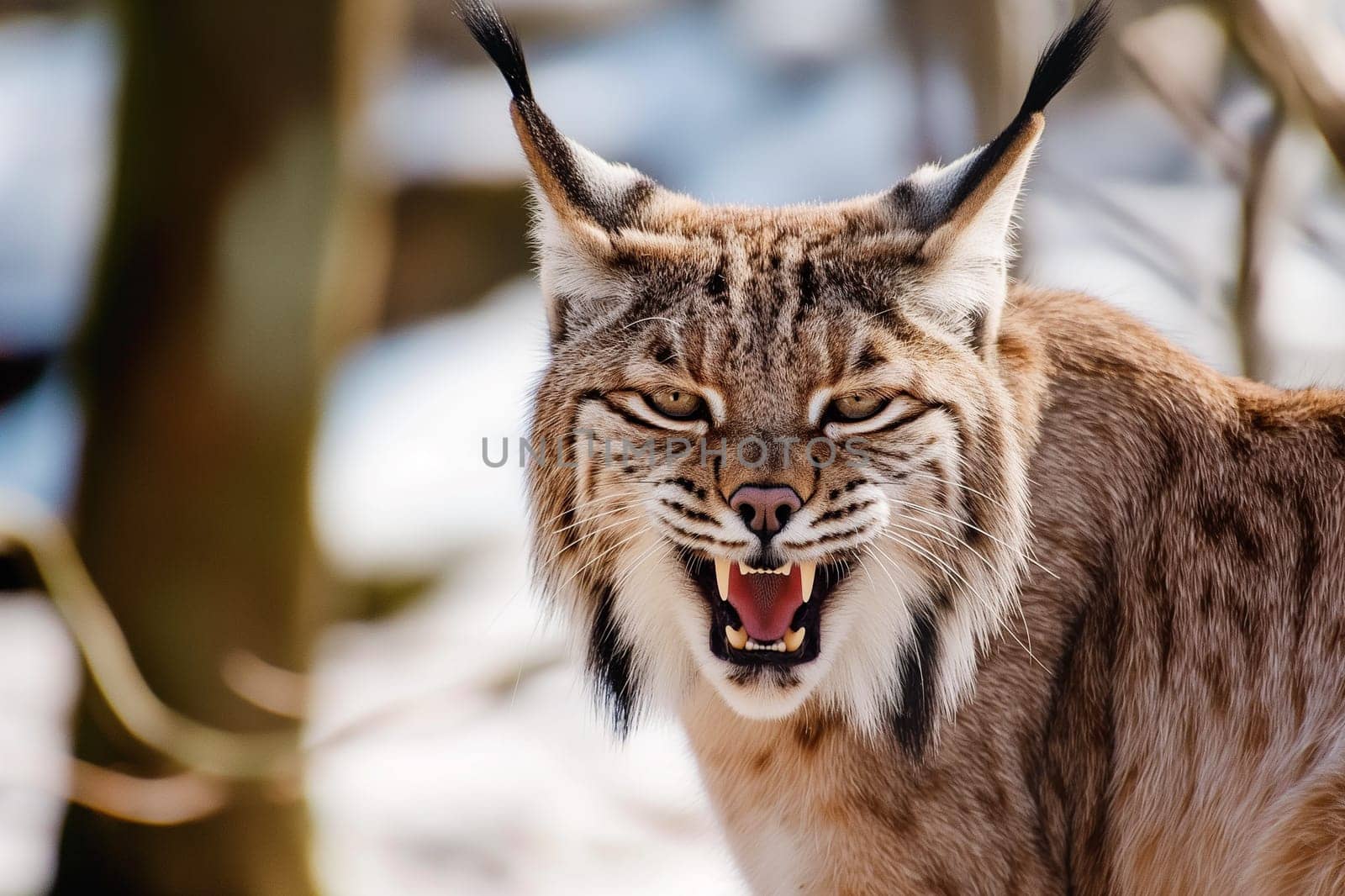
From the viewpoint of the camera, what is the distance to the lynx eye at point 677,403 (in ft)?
8.11

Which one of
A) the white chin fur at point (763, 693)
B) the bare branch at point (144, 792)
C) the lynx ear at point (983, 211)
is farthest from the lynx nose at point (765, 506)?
the bare branch at point (144, 792)

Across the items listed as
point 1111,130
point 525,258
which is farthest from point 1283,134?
point 525,258

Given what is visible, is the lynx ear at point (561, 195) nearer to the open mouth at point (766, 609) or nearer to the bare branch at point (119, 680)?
the open mouth at point (766, 609)

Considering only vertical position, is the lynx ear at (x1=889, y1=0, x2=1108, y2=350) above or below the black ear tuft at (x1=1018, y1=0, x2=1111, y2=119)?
below

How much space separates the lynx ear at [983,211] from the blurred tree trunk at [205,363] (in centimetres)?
384

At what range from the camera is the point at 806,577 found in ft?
8.05

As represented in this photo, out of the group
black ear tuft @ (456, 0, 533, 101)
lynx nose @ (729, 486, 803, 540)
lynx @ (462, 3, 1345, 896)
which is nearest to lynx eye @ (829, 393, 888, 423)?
lynx @ (462, 3, 1345, 896)

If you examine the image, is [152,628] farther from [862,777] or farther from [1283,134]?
[1283,134]

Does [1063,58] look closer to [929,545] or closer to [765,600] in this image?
[929,545]

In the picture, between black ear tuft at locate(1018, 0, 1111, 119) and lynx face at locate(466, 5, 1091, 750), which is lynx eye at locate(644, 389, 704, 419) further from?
black ear tuft at locate(1018, 0, 1111, 119)

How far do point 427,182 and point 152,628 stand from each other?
4595 millimetres

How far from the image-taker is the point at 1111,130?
20.2 ft

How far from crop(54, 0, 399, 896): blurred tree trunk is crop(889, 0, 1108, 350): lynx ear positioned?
3836mm

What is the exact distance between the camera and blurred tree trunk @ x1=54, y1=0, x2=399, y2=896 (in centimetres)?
566
